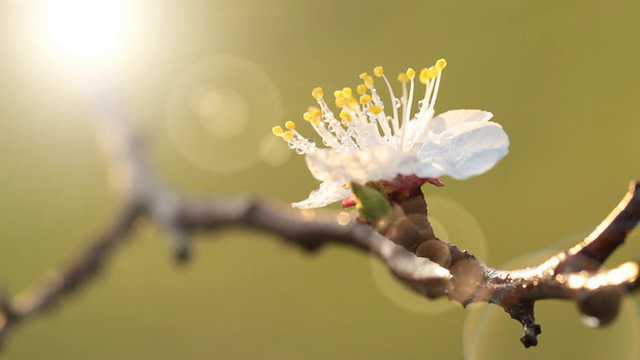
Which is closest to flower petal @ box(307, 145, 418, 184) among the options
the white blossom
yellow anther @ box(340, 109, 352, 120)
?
the white blossom

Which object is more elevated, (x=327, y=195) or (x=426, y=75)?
(x=426, y=75)

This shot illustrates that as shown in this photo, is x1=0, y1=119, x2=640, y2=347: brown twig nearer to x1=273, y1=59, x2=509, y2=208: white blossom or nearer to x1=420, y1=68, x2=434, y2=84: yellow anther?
x1=273, y1=59, x2=509, y2=208: white blossom

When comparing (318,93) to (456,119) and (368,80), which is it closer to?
(368,80)

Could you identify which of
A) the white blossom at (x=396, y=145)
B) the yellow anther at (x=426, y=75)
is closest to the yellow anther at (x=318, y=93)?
the white blossom at (x=396, y=145)

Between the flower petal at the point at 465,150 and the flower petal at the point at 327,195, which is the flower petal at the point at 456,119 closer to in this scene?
the flower petal at the point at 465,150

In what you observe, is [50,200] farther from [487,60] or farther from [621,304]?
[621,304]

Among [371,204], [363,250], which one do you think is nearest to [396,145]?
[371,204]
